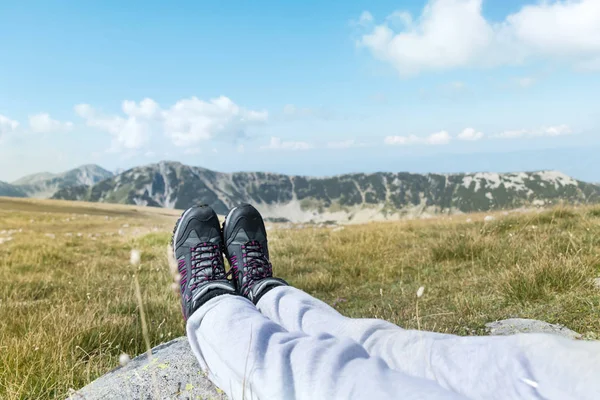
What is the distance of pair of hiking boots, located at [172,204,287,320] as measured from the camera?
292 centimetres

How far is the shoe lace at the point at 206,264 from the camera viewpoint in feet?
10.3

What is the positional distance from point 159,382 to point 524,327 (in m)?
2.47

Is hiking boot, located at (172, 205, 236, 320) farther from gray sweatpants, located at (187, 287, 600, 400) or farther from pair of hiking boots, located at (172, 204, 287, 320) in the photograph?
gray sweatpants, located at (187, 287, 600, 400)

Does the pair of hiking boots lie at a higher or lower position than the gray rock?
→ higher

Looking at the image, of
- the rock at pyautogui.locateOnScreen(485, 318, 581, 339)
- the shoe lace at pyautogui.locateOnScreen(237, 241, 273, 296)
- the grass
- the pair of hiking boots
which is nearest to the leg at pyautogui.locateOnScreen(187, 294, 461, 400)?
the grass

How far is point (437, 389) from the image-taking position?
129 centimetres

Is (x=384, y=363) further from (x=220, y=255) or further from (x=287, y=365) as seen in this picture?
(x=220, y=255)

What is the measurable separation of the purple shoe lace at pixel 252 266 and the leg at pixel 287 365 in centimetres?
116

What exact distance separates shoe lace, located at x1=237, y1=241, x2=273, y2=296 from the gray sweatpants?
3.90ft

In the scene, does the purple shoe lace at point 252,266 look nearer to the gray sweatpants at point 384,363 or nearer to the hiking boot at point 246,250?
the hiking boot at point 246,250

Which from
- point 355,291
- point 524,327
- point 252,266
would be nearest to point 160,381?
point 252,266

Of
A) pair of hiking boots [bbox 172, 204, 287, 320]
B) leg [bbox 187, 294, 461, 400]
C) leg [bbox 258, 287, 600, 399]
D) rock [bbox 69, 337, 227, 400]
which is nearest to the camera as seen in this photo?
leg [bbox 258, 287, 600, 399]

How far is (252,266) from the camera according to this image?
3.51 metres

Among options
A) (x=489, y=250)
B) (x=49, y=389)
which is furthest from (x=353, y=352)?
(x=489, y=250)
